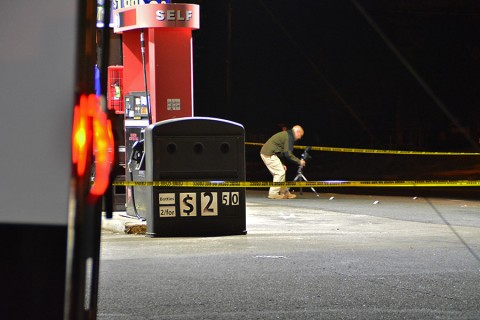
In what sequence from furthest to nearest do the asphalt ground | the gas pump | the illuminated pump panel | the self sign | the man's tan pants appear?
the man's tan pants
the self sign
the illuminated pump panel
the gas pump
the asphalt ground

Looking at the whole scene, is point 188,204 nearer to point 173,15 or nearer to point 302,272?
point 302,272

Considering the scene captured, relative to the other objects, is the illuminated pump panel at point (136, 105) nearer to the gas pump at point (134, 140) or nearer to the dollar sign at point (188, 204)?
the gas pump at point (134, 140)

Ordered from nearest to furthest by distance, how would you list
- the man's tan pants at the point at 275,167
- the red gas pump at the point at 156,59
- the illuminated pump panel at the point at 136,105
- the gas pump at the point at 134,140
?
the gas pump at the point at 134,140 < the illuminated pump panel at the point at 136,105 < the red gas pump at the point at 156,59 < the man's tan pants at the point at 275,167

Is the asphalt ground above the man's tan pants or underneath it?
above

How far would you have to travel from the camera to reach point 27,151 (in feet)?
8.77

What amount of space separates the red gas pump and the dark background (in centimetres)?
2770

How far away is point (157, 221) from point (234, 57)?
193 ft

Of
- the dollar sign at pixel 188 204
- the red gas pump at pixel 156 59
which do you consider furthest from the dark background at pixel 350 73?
the dollar sign at pixel 188 204

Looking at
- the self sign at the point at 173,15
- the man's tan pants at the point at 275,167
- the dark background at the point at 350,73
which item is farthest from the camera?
the dark background at the point at 350,73

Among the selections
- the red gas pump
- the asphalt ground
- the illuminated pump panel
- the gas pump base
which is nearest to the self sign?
the red gas pump

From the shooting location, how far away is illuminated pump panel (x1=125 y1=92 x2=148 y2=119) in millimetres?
16188

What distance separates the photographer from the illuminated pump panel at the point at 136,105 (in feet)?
53.1

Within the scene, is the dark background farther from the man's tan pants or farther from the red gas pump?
the red gas pump

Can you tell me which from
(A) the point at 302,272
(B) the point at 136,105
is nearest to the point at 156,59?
(B) the point at 136,105
